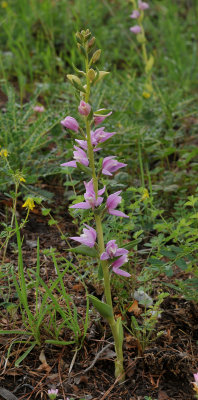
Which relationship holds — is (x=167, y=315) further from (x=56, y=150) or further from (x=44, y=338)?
(x=56, y=150)

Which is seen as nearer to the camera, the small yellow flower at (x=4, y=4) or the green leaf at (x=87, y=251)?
the green leaf at (x=87, y=251)

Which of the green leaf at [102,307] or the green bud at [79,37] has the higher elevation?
the green bud at [79,37]

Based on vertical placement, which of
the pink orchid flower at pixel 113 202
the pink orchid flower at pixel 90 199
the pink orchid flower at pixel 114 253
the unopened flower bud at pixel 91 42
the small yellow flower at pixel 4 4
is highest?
the unopened flower bud at pixel 91 42

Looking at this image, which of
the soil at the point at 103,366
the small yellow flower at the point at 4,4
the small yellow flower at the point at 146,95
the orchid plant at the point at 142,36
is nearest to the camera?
the soil at the point at 103,366

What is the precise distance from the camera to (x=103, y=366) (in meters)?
1.80

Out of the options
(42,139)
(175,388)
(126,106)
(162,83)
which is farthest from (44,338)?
(162,83)

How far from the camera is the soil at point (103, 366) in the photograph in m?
1.68

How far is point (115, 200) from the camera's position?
1.60 m

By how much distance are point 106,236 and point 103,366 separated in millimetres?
540

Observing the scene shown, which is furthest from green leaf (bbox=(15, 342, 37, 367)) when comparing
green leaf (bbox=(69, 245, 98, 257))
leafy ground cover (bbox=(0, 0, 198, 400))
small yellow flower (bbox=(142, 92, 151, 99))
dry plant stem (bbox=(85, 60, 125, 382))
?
small yellow flower (bbox=(142, 92, 151, 99))

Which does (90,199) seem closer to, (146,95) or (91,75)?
(91,75)

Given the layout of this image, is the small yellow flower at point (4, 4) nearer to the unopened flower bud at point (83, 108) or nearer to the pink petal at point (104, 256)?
the unopened flower bud at point (83, 108)

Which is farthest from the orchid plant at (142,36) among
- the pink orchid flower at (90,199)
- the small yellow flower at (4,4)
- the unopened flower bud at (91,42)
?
the pink orchid flower at (90,199)

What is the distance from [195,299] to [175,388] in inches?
14.4
